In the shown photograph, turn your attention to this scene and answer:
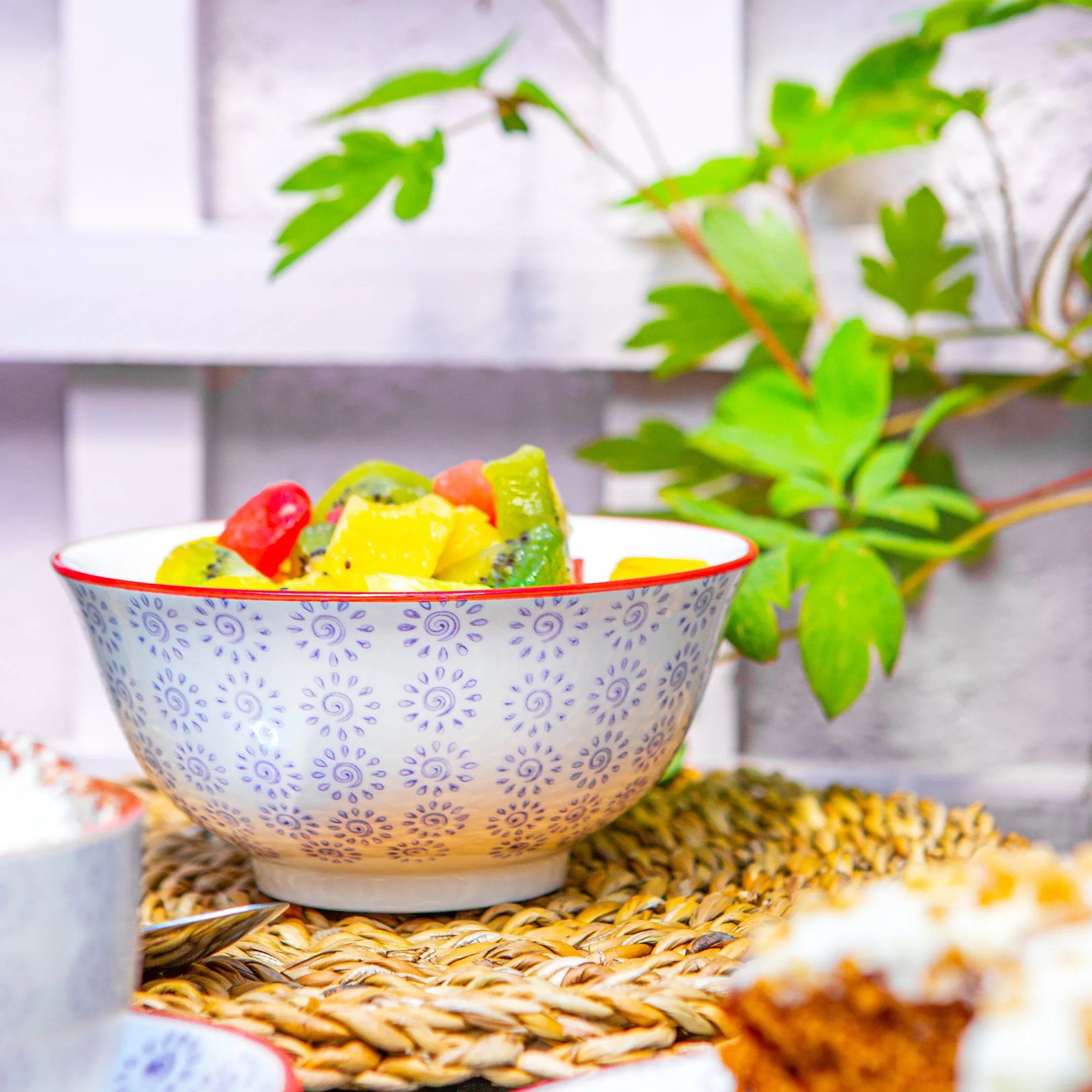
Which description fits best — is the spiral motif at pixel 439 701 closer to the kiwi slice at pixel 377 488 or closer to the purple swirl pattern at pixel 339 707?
the purple swirl pattern at pixel 339 707

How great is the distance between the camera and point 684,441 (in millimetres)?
897

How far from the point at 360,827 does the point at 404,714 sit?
55 mm

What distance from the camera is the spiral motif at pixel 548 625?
18.4 inches

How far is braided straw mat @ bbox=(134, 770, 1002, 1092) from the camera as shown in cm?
40

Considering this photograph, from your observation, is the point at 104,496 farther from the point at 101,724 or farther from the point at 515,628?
the point at 515,628

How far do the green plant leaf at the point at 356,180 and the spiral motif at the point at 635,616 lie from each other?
340mm

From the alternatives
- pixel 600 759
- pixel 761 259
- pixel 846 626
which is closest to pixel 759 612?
pixel 846 626

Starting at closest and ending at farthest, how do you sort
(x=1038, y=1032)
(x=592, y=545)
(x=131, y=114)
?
(x=1038, y=1032), (x=592, y=545), (x=131, y=114)

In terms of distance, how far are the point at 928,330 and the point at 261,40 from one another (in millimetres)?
602

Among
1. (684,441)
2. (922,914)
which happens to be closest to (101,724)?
(684,441)

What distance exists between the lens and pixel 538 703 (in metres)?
0.48

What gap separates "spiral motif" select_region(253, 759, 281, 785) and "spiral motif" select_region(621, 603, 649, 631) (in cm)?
15

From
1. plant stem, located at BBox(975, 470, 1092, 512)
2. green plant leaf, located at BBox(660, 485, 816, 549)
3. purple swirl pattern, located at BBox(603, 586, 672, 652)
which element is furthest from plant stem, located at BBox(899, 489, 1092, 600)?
purple swirl pattern, located at BBox(603, 586, 672, 652)

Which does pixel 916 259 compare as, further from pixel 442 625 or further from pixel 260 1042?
pixel 260 1042
